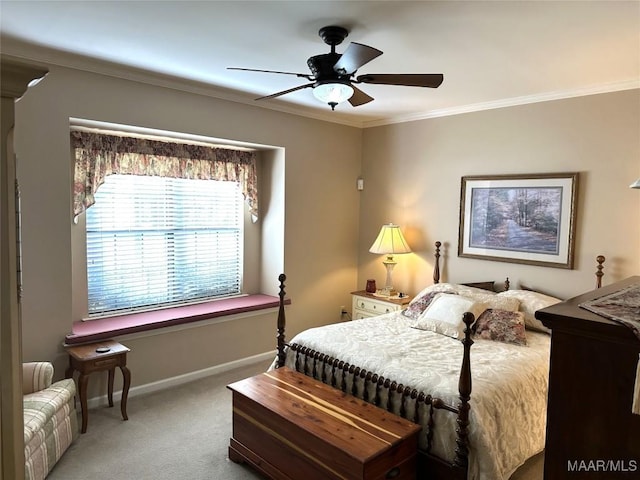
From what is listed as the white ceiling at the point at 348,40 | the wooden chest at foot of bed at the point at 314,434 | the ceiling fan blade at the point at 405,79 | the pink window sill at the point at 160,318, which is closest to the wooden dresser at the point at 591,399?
the wooden chest at foot of bed at the point at 314,434

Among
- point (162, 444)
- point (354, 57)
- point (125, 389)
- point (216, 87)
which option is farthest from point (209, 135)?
point (162, 444)

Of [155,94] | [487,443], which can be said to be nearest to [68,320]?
[155,94]

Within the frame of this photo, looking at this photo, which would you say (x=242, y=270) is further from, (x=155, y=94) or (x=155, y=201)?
(x=155, y=94)

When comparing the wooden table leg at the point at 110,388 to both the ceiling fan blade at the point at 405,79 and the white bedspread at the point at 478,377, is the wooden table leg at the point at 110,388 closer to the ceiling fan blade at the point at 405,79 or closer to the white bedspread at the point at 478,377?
the white bedspread at the point at 478,377

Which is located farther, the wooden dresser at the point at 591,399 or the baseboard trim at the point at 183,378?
the baseboard trim at the point at 183,378

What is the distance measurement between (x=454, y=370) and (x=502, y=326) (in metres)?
0.85

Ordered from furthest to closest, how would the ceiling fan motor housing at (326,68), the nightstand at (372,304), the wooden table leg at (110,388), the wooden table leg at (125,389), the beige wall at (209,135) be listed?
the nightstand at (372,304) → the wooden table leg at (110,388) → the wooden table leg at (125,389) → the beige wall at (209,135) → the ceiling fan motor housing at (326,68)

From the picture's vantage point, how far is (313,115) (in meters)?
4.75

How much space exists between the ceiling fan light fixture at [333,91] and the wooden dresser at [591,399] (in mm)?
1719

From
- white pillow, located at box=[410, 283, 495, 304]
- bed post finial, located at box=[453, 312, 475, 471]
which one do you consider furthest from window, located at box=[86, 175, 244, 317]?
bed post finial, located at box=[453, 312, 475, 471]

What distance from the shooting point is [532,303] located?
11.6ft

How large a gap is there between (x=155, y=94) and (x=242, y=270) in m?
2.03

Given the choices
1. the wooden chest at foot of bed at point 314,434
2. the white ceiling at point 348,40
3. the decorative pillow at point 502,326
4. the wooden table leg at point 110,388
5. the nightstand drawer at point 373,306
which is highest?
the white ceiling at point 348,40

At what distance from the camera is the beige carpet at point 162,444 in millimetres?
2639
